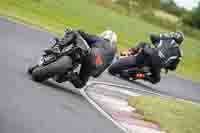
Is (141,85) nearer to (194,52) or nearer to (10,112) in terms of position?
(10,112)

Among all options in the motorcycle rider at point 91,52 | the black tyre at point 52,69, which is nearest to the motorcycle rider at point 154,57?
the motorcycle rider at point 91,52

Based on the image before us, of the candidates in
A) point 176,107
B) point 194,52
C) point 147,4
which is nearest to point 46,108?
point 176,107

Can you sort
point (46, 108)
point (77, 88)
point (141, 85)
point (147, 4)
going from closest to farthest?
point (46, 108)
point (77, 88)
point (141, 85)
point (147, 4)

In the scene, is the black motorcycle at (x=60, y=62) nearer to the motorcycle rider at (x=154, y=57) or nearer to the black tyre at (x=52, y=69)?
the black tyre at (x=52, y=69)

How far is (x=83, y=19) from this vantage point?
39.8 meters

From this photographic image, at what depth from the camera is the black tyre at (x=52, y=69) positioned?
13.4 metres

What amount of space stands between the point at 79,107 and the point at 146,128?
1.26 m

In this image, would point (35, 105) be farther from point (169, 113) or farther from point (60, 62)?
point (169, 113)

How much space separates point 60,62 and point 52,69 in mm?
217

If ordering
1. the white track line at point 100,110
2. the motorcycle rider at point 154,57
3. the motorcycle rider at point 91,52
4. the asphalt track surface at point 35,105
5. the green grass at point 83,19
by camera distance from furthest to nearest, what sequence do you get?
1. the green grass at point 83,19
2. the motorcycle rider at point 154,57
3. the motorcycle rider at point 91,52
4. the white track line at point 100,110
5. the asphalt track surface at point 35,105

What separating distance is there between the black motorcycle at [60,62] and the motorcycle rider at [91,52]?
0.26 ft

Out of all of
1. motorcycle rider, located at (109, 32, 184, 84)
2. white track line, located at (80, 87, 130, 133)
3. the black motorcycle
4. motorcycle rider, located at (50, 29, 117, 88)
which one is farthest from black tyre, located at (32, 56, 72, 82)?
motorcycle rider, located at (109, 32, 184, 84)

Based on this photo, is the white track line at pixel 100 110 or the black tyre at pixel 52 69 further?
the black tyre at pixel 52 69

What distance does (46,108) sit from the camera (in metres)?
11.4
